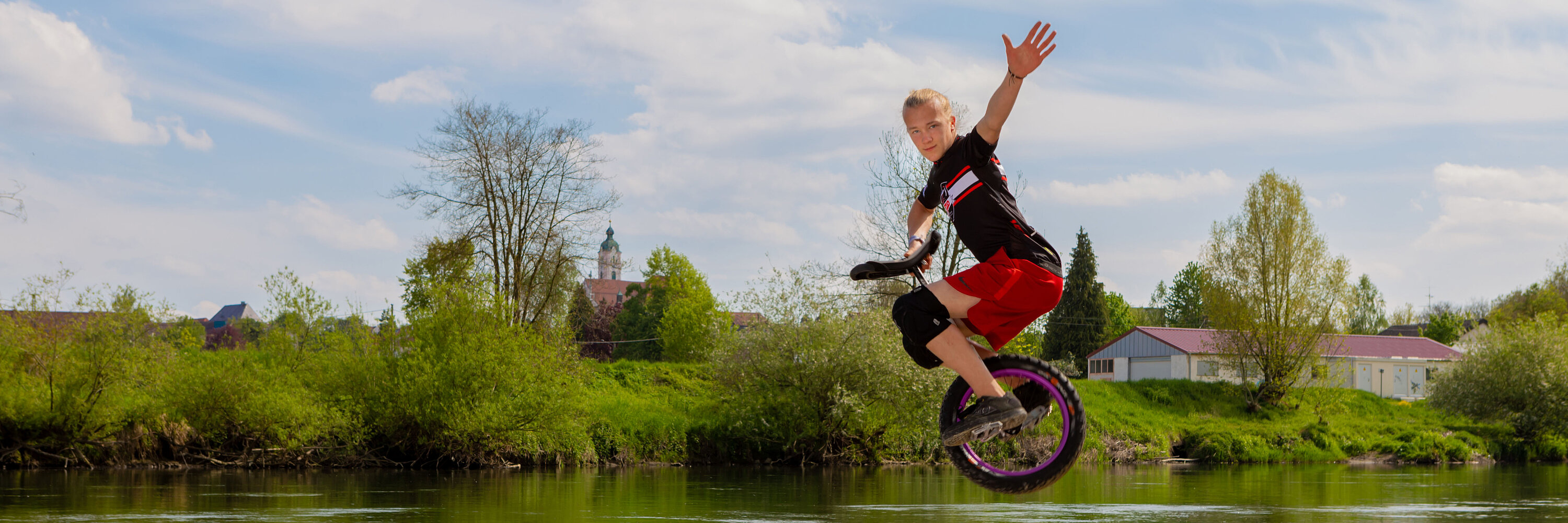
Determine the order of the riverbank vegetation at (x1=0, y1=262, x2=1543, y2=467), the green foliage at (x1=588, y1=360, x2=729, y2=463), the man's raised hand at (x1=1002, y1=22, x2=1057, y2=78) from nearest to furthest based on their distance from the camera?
the man's raised hand at (x1=1002, y1=22, x2=1057, y2=78)
the riverbank vegetation at (x1=0, y1=262, x2=1543, y2=467)
the green foliage at (x1=588, y1=360, x2=729, y2=463)

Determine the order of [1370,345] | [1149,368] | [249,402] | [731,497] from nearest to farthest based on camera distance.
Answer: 1. [731,497]
2. [249,402]
3. [1149,368]
4. [1370,345]

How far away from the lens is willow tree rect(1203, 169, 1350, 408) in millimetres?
59562

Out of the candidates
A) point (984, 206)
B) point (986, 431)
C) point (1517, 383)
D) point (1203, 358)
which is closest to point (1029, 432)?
point (986, 431)

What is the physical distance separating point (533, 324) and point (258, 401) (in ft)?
28.8

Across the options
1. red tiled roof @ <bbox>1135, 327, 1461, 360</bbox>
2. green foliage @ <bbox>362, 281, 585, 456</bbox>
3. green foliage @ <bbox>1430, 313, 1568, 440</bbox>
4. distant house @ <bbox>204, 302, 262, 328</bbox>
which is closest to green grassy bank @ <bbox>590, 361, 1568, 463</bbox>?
green foliage @ <bbox>1430, 313, 1568, 440</bbox>

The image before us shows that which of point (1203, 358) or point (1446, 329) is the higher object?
point (1446, 329)

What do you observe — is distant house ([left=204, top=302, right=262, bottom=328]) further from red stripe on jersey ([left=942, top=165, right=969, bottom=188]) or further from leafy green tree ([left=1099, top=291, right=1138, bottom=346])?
red stripe on jersey ([left=942, top=165, right=969, bottom=188])

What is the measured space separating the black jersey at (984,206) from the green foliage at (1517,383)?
59994 millimetres

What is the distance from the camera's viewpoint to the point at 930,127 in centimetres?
543

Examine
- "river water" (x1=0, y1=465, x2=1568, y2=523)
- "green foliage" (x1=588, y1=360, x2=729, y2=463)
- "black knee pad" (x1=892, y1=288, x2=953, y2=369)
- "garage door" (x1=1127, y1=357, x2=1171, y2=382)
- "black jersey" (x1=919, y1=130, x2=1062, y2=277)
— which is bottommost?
"river water" (x1=0, y1=465, x2=1568, y2=523)

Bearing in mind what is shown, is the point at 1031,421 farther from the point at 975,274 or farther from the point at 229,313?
the point at 229,313

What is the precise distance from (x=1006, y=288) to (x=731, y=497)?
27.2 m

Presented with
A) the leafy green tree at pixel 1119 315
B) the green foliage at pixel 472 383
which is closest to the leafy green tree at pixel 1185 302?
the leafy green tree at pixel 1119 315

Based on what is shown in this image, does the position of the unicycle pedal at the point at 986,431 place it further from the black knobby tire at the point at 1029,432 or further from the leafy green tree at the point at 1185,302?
the leafy green tree at the point at 1185,302
